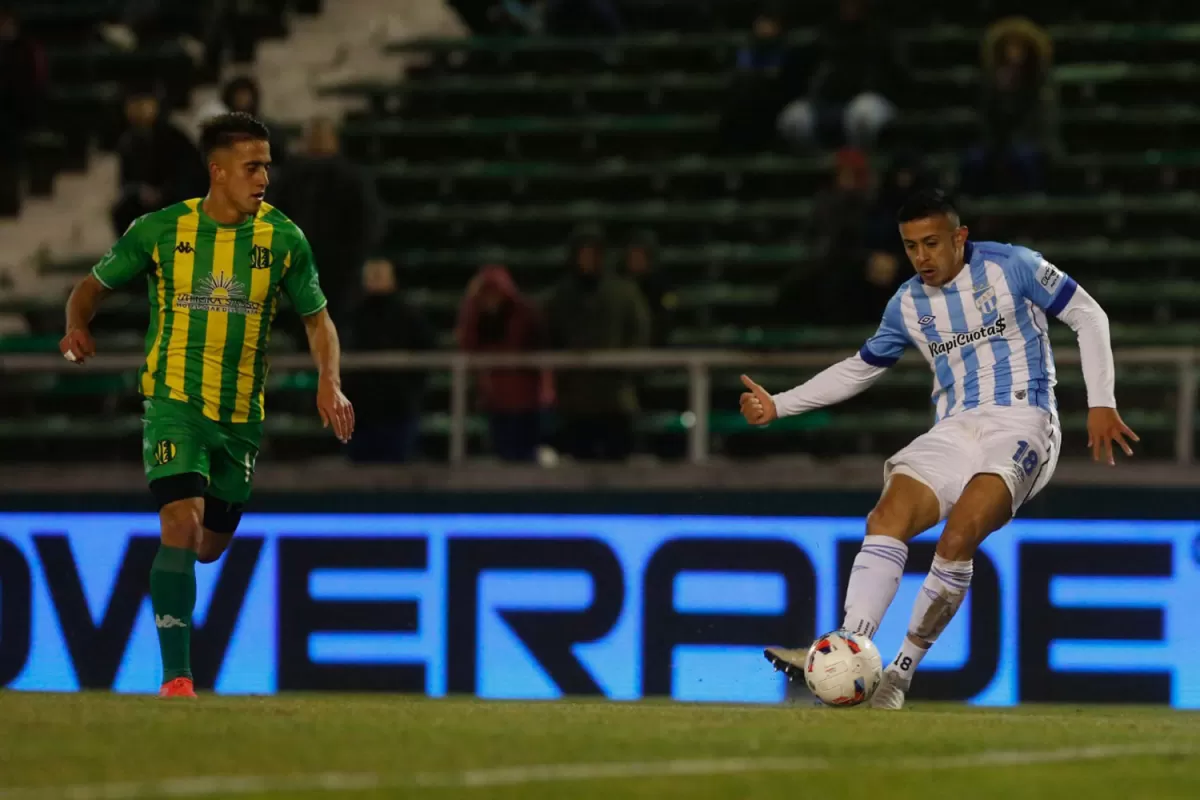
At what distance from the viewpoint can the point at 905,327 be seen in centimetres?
907

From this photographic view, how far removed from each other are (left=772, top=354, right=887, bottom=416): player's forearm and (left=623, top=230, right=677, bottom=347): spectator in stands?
145 inches

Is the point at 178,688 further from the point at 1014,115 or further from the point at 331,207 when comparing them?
the point at 1014,115

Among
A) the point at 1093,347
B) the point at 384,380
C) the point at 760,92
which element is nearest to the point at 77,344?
the point at 384,380

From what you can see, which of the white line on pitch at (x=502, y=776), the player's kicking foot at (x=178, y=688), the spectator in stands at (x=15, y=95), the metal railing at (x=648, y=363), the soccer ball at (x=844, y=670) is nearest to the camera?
the white line on pitch at (x=502, y=776)

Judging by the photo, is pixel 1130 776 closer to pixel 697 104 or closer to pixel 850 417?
pixel 850 417

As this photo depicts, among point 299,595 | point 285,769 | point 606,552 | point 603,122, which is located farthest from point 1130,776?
point 603,122

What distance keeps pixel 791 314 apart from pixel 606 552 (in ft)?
6.59

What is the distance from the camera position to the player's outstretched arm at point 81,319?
28.6 feet

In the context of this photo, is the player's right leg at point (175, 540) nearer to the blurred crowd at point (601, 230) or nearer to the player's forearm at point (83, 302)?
the player's forearm at point (83, 302)

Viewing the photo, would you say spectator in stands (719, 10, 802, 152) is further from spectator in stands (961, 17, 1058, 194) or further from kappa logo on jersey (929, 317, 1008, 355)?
kappa logo on jersey (929, 317, 1008, 355)

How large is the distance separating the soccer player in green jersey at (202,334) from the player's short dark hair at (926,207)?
2.28 m

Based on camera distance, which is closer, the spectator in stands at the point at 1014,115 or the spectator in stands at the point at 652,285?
the spectator in stands at the point at 652,285

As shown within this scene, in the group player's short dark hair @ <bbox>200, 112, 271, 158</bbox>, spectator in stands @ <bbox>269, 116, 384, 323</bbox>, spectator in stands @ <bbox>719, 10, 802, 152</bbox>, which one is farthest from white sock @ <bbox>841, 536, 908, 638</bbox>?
spectator in stands @ <bbox>719, 10, 802, 152</bbox>

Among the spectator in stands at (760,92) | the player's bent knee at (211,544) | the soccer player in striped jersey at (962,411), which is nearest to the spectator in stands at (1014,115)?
the spectator in stands at (760,92)
